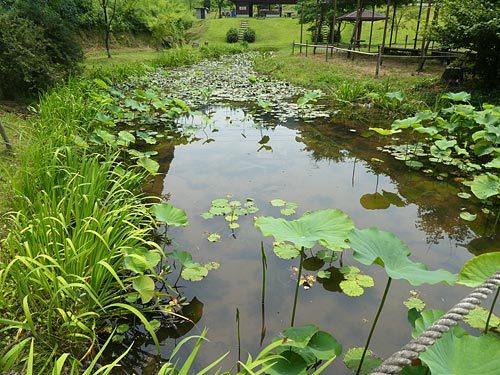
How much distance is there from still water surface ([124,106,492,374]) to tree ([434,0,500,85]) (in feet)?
9.37

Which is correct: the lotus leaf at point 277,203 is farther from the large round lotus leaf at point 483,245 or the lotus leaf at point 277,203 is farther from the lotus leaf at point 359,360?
the lotus leaf at point 359,360

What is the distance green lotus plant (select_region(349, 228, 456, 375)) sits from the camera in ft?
5.18

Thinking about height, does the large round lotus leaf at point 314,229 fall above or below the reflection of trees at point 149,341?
above

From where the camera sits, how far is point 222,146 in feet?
19.7

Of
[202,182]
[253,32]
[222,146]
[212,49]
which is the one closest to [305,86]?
[222,146]

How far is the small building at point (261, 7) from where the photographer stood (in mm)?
37938

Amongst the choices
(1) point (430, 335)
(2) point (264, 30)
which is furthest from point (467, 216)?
(2) point (264, 30)

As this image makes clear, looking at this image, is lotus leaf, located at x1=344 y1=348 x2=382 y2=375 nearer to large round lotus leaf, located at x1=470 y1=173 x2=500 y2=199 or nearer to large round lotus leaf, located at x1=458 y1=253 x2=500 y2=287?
large round lotus leaf, located at x1=458 y1=253 x2=500 y2=287

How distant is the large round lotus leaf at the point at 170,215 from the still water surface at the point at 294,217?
442 mm

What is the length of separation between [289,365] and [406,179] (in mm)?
3508

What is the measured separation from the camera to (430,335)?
1558 mm

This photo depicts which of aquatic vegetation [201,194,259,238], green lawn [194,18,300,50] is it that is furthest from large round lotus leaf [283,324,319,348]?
green lawn [194,18,300,50]

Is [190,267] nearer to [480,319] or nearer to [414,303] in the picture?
[414,303]

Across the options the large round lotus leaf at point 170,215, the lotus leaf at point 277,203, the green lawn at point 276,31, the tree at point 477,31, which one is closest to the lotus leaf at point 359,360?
the large round lotus leaf at point 170,215
